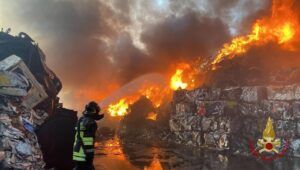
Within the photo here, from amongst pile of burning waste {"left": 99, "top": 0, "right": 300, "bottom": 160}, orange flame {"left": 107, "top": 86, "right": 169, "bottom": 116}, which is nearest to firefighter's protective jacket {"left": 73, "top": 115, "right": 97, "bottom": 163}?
pile of burning waste {"left": 99, "top": 0, "right": 300, "bottom": 160}

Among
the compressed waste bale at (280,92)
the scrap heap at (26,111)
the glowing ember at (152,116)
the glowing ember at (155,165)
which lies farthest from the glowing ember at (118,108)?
the scrap heap at (26,111)

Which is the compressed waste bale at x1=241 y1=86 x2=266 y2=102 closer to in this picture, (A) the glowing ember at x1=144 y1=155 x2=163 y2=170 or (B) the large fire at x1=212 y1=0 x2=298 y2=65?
(A) the glowing ember at x1=144 y1=155 x2=163 y2=170

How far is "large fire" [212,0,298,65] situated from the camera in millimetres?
33375

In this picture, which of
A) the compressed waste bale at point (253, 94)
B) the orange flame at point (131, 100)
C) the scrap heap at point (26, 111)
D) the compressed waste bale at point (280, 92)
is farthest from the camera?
the orange flame at point (131, 100)

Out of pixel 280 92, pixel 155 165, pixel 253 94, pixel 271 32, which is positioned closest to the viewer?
pixel 155 165

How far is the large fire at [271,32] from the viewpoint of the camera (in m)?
33.4

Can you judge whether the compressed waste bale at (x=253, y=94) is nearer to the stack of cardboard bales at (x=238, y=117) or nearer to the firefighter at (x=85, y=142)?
the stack of cardboard bales at (x=238, y=117)

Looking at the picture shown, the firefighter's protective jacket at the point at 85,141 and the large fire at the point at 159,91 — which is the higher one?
the large fire at the point at 159,91

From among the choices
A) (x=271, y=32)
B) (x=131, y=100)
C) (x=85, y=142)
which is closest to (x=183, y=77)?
(x=131, y=100)

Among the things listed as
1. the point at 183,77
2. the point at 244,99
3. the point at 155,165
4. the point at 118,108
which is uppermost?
the point at 183,77

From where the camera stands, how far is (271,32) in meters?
34.4

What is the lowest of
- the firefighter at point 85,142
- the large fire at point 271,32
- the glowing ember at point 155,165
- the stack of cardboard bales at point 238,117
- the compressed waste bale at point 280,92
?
the glowing ember at point 155,165

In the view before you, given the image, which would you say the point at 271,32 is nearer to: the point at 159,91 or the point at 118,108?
the point at 159,91

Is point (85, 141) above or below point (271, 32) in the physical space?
below
